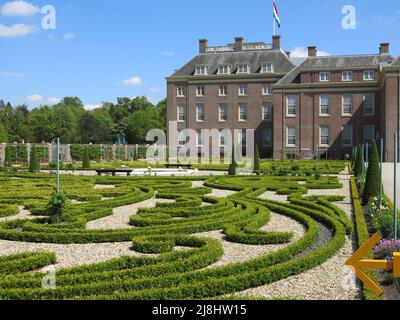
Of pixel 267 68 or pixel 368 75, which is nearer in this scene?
pixel 368 75

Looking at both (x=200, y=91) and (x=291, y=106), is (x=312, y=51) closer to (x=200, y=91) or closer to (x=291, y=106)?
(x=291, y=106)

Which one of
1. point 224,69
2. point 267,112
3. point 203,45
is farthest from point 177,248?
point 203,45

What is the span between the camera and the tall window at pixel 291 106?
45.8m

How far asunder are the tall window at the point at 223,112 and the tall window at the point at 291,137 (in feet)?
28.4

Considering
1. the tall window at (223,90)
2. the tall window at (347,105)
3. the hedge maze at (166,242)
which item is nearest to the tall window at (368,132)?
the tall window at (347,105)

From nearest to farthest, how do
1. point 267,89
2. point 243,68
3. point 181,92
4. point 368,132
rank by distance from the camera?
1. point 368,132
2. point 267,89
3. point 243,68
4. point 181,92

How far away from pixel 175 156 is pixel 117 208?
39.8m

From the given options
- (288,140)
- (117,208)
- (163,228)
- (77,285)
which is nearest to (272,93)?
(288,140)

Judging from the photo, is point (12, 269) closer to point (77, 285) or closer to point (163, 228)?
point (77, 285)

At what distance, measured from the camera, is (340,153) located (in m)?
45.2

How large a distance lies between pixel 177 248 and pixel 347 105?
40.1m

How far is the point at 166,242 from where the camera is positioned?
7.84 m

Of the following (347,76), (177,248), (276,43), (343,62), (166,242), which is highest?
(276,43)

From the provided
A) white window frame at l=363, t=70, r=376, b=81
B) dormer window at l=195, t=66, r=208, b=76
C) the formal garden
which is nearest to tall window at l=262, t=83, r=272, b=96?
dormer window at l=195, t=66, r=208, b=76
